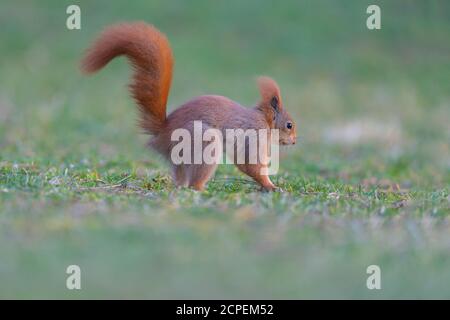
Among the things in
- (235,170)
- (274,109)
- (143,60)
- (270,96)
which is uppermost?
(143,60)

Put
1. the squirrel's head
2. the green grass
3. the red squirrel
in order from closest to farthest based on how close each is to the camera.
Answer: the green grass → the red squirrel → the squirrel's head

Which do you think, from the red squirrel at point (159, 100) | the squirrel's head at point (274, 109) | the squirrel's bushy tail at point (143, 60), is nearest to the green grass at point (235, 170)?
the red squirrel at point (159, 100)

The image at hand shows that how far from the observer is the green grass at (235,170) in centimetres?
467

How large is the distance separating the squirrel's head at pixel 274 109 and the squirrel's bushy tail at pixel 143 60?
1017 mm

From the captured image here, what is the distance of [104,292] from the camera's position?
441 cm

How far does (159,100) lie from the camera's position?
6.97 metres

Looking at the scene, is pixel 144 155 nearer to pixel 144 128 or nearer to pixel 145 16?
pixel 144 128

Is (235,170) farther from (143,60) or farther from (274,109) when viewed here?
(143,60)

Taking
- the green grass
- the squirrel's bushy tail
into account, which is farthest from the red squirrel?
the green grass

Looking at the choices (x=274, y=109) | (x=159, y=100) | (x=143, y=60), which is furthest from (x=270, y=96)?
(x=143, y=60)

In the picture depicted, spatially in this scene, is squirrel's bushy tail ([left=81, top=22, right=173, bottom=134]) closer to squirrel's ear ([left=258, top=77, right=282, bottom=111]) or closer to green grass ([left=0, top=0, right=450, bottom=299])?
green grass ([left=0, top=0, right=450, bottom=299])

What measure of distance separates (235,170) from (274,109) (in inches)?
78.2

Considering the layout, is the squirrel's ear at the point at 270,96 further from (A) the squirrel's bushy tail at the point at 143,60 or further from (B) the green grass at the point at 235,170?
(A) the squirrel's bushy tail at the point at 143,60

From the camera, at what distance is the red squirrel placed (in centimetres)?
675
